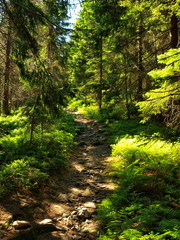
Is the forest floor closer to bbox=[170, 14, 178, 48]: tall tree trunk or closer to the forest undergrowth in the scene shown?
the forest undergrowth

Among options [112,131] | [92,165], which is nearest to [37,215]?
[92,165]

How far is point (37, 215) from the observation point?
14.4 ft

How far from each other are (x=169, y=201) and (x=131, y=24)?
707 centimetres

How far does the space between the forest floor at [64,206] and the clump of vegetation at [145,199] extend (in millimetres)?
530

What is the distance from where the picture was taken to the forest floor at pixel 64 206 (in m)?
3.80

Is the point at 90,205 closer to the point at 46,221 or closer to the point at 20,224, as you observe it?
the point at 46,221

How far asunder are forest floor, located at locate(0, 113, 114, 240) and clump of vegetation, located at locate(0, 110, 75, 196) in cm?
34

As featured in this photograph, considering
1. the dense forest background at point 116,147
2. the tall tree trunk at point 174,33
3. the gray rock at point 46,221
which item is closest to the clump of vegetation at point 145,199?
the dense forest background at point 116,147

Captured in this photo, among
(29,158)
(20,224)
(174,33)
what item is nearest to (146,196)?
(20,224)

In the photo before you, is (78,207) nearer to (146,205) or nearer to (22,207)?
(22,207)

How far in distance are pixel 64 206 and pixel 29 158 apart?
2.18m

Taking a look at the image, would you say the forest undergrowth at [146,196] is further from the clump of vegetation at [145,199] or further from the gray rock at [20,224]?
the gray rock at [20,224]

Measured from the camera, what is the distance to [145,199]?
4367 mm

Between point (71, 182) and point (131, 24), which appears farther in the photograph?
point (131, 24)
